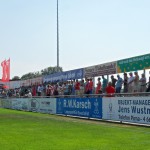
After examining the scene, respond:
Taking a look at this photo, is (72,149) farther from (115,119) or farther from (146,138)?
(115,119)

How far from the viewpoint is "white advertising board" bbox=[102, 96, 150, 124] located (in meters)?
17.5

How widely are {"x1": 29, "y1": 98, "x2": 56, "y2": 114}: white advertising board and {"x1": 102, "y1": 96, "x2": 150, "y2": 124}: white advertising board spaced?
28.7 ft

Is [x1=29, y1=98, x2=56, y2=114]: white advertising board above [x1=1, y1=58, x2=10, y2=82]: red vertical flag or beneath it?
beneath

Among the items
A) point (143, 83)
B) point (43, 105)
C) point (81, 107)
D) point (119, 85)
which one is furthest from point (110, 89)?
point (43, 105)

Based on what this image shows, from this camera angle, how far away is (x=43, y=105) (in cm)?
3156

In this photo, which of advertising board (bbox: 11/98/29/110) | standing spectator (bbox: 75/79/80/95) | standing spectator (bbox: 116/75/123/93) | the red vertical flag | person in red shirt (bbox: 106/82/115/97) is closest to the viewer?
standing spectator (bbox: 116/75/123/93)

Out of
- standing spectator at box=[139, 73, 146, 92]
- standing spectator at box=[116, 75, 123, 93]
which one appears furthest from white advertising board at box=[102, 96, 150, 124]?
standing spectator at box=[139, 73, 146, 92]

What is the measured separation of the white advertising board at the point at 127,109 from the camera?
1753 centimetres

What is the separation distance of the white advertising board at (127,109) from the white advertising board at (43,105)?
28.7ft

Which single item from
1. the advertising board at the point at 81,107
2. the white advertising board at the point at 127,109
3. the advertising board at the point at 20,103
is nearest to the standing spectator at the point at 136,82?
the white advertising board at the point at 127,109

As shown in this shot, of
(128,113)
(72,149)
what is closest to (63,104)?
(128,113)

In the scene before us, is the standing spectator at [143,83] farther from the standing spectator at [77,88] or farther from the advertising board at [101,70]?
the standing spectator at [77,88]

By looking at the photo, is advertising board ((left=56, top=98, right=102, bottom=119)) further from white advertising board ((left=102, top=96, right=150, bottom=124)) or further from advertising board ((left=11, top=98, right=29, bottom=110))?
advertising board ((left=11, top=98, right=29, bottom=110))

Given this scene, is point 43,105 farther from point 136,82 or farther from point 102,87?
point 136,82
